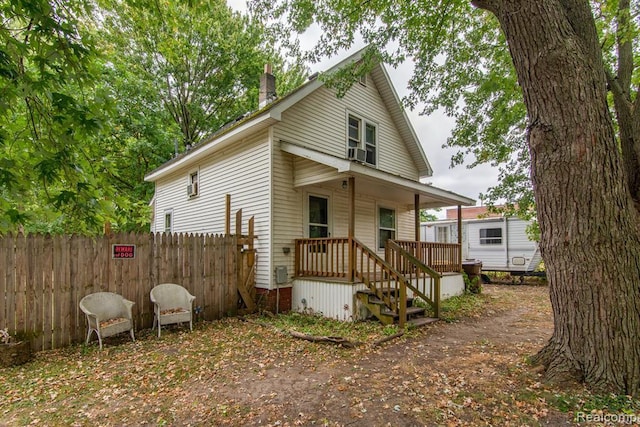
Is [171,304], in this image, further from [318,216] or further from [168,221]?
[168,221]

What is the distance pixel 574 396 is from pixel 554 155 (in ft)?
8.76

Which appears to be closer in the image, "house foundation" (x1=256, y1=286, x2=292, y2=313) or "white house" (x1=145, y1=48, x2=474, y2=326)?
"white house" (x1=145, y1=48, x2=474, y2=326)

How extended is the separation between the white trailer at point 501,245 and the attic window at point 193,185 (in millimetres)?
14569

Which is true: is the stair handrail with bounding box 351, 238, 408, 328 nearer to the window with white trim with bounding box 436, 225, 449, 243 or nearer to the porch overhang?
the porch overhang

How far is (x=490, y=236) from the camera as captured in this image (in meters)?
18.4

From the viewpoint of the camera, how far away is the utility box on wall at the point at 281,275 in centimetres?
845

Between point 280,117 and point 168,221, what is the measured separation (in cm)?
780

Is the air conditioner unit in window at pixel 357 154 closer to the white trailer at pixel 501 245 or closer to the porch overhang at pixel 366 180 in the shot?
the porch overhang at pixel 366 180

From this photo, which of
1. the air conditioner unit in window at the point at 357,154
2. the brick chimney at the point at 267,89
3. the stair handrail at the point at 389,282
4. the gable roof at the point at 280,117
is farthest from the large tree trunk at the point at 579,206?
the brick chimney at the point at 267,89

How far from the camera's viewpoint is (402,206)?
1277 centimetres

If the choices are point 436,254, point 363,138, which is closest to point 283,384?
point 436,254

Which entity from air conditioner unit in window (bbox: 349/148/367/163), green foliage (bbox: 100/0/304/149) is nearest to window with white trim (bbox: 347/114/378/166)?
air conditioner unit in window (bbox: 349/148/367/163)

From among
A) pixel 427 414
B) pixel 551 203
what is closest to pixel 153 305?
pixel 427 414

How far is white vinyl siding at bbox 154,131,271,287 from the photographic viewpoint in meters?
8.71
